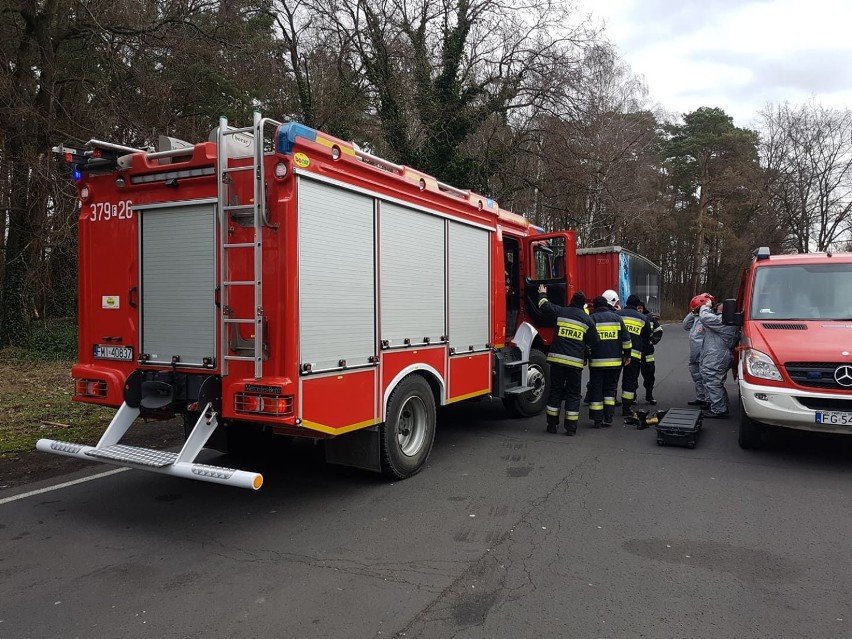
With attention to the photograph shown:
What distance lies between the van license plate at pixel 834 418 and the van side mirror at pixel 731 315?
157cm

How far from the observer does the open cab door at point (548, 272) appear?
336 inches

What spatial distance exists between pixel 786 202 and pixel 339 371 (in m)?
47.7

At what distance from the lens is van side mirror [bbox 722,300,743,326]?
7.14 metres

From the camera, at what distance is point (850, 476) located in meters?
5.75

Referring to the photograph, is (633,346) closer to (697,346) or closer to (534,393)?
(697,346)

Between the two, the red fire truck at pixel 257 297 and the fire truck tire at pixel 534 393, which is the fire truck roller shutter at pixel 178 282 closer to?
the red fire truck at pixel 257 297

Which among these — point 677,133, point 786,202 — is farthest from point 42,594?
point 677,133

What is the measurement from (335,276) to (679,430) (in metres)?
4.31

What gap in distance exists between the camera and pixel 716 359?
843cm

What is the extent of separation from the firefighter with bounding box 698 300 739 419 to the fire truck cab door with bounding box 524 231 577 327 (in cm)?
194

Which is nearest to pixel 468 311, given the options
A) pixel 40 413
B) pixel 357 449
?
pixel 357 449

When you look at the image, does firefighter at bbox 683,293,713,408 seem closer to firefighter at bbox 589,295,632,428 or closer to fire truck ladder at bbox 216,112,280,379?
firefighter at bbox 589,295,632,428

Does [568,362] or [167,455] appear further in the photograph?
[568,362]

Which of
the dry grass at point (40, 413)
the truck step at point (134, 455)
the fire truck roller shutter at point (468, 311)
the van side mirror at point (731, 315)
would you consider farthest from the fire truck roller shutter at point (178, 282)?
the van side mirror at point (731, 315)
